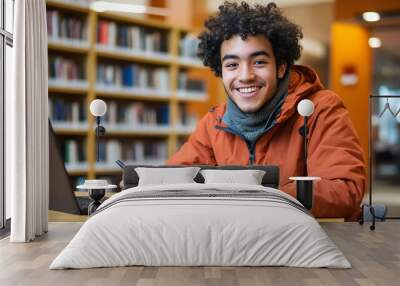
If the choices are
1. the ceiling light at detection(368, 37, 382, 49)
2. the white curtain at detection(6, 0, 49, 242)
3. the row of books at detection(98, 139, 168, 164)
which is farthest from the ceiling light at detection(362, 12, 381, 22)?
the white curtain at detection(6, 0, 49, 242)

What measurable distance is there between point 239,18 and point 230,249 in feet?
7.91

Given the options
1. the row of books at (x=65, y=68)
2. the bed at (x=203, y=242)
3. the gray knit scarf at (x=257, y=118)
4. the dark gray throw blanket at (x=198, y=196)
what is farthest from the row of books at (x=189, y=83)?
the bed at (x=203, y=242)

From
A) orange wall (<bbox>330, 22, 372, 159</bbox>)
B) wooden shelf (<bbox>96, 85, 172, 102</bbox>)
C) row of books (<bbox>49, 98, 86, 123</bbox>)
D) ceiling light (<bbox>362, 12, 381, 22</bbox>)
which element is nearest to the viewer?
orange wall (<bbox>330, 22, 372, 159</bbox>)

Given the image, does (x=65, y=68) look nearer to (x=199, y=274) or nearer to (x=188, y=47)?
(x=188, y=47)

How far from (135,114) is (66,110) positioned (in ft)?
2.54

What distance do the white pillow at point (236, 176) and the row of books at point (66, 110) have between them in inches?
93.8

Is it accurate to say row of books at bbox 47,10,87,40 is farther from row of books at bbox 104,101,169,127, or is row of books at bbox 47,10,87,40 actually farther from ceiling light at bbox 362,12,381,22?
ceiling light at bbox 362,12,381,22

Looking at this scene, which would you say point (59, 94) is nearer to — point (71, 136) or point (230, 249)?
point (71, 136)

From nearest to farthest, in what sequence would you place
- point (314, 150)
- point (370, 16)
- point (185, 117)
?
point (314, 150) < point (370, 16) < point (185, 117)

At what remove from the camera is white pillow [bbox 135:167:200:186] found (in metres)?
4.68

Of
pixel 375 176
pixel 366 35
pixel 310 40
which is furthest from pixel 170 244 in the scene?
pixel 375 176

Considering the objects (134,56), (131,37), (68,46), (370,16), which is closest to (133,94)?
(134,56)

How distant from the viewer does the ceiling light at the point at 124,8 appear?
6771mm

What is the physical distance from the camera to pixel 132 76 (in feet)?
23.0
